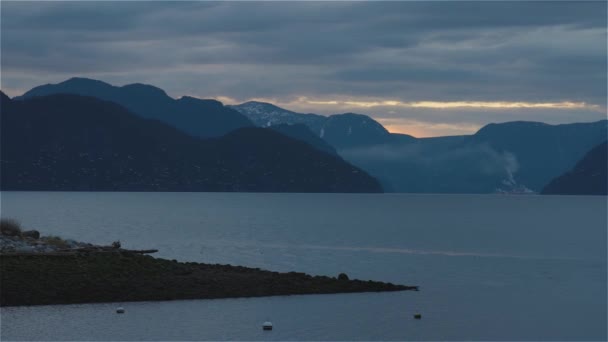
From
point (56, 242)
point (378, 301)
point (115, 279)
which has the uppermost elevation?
point (56, 242)

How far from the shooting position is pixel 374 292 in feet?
211

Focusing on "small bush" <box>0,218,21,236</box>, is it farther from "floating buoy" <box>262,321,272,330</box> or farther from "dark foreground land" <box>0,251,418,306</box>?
"floating buoy" <box>262,321,272,330</box>

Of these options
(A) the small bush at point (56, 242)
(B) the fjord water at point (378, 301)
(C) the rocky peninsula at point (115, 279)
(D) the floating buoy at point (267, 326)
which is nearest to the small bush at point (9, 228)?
(C) the rocky peninsula at point (115, 279)

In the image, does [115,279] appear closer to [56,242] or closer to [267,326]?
[56,242]

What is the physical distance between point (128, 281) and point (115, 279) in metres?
0.81

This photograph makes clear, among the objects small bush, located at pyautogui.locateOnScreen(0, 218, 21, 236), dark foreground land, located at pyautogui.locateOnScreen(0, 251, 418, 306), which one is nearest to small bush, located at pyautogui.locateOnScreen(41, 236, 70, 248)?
small bush, located at pyautogui.locateOnScreen(0, 218, 21, 236)

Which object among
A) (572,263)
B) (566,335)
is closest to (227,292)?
(566,335)

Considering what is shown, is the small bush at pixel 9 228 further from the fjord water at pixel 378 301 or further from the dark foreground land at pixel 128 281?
the fjord water at pixel 378 301

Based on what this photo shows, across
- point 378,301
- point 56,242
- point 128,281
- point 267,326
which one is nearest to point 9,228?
point 56,242

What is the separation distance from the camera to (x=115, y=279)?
193 feet

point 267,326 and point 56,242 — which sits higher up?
point 56,242

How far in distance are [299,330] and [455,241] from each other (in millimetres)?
85291

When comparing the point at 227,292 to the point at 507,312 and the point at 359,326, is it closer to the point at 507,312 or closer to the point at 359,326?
the point at 359,326

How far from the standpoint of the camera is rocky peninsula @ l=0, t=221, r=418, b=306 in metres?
55.6
